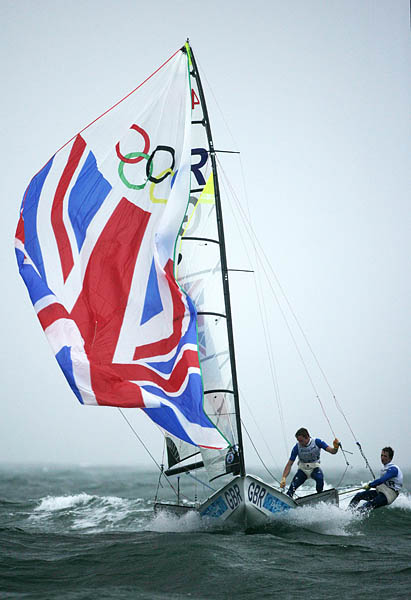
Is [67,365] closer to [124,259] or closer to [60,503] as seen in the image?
[124,259]

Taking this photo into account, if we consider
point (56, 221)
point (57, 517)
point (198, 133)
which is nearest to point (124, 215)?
point (56, 221)

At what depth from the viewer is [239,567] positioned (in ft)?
24.3

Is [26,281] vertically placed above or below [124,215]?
below

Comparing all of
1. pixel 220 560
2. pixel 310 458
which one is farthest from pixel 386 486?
pixel 220 560

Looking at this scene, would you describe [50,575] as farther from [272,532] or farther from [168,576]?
[272,532]

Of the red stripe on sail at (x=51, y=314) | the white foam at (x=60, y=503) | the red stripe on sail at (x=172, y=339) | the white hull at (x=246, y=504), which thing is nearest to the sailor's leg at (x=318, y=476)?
the white hull at (x=246, y=504)

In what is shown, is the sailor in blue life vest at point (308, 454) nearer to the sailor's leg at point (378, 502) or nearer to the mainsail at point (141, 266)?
the sailor's leg at point (378, 502)

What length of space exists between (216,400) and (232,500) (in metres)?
1.81

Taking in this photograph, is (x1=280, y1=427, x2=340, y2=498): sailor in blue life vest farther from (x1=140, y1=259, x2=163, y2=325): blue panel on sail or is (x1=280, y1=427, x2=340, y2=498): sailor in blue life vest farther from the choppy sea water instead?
(x1=140, y1=259, x2=163, y2=325): blue panel on sail

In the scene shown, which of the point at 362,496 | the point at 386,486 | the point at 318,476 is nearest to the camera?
the point at 318,476

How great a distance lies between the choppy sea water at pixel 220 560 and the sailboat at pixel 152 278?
57cm

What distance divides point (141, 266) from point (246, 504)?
13.6 feet

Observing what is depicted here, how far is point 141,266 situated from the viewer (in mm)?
10172

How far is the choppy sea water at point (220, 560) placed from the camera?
6.49 m
